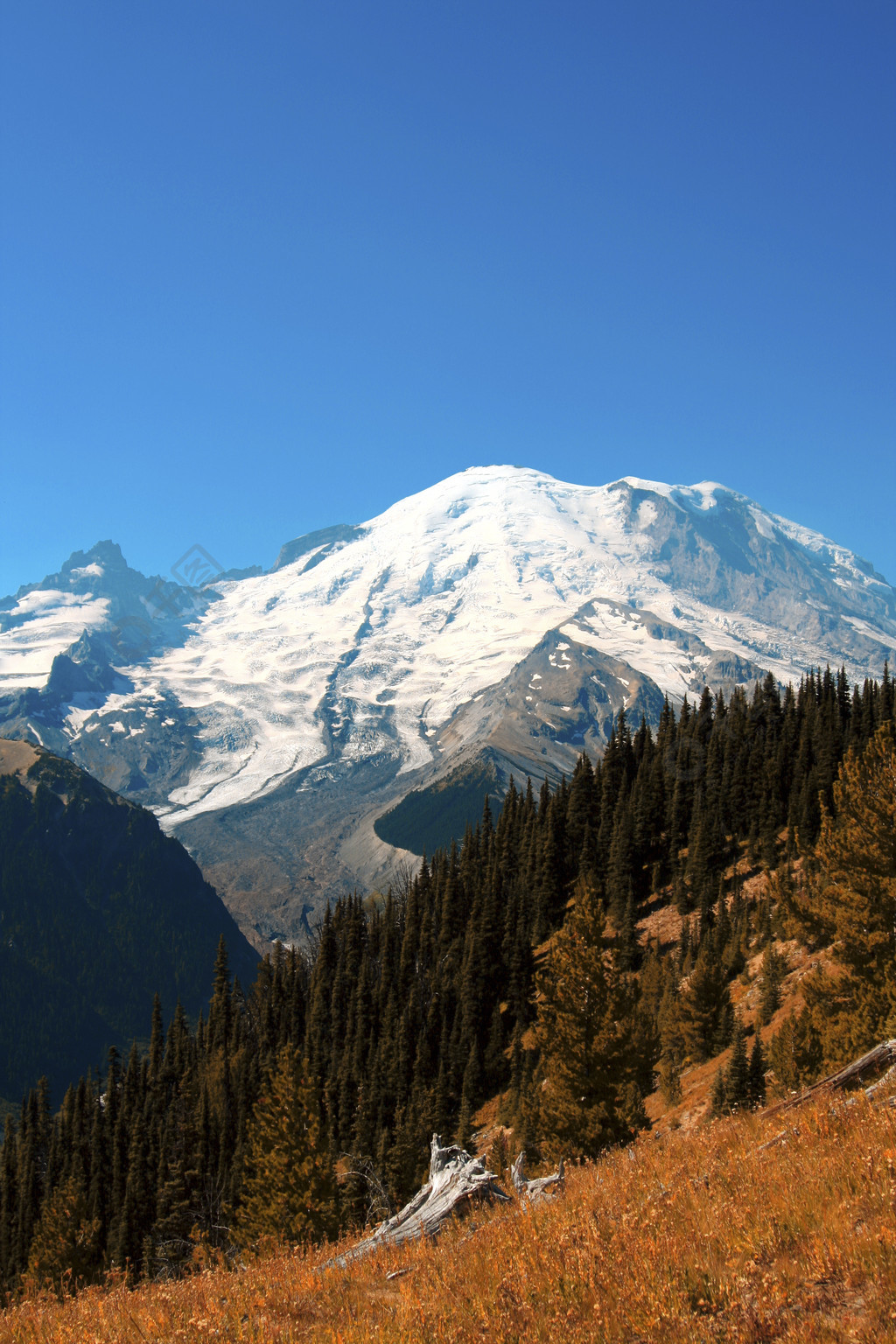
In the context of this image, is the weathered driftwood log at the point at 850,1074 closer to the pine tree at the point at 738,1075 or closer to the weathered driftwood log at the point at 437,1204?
the weathered driftwood log at the point at 437,1204

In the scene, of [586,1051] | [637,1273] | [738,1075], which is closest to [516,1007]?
[586,1051]

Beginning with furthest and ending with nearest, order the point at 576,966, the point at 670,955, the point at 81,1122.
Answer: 1. the point at 81,1122
2. the point at 670,955
3. the point at 576,966

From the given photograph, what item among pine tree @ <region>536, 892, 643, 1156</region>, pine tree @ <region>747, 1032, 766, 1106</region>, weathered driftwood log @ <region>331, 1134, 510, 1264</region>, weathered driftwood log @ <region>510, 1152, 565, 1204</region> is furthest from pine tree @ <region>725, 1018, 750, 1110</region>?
weathered driftwood log @ <region>331, 1134, 510, 1264</region>

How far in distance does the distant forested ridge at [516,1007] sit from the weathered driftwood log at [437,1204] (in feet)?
56.8

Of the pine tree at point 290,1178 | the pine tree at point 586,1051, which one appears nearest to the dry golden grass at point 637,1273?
the pine tree at point 586,1051

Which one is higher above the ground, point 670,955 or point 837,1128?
point 837,1128

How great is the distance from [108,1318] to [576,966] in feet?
81.0

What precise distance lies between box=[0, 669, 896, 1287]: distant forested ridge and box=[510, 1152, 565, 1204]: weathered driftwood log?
15.5 meters

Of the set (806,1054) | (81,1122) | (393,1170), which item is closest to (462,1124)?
(393,1170)

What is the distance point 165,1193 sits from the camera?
82688 mm

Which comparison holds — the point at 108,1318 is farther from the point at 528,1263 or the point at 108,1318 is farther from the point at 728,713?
the point at 728,713

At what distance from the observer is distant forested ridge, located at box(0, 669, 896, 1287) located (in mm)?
31312

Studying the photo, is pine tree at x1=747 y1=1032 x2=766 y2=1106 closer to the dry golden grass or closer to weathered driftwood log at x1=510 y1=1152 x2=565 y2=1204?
weathered driftwood log at x1=510 y1=1152 x2=565 y2=1204

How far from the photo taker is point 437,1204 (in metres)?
13.1
